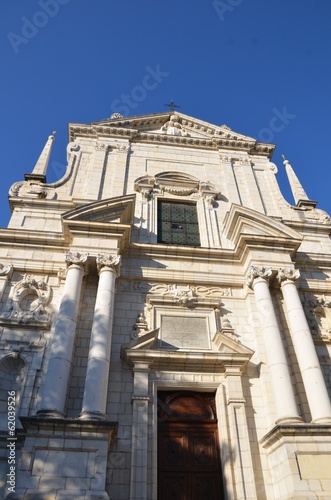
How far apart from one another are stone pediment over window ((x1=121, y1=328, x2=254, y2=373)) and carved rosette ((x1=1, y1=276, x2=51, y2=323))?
2.55 m

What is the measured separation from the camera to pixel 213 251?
1300 centimetres

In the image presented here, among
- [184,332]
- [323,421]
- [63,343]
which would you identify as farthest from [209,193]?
[323,421]

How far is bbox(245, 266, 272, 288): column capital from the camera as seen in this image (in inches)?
471

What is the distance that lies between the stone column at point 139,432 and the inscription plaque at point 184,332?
114 cm

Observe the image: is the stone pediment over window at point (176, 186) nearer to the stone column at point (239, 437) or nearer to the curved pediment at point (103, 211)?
the curved pediment at point (103, 211)

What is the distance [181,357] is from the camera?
10.6 metres

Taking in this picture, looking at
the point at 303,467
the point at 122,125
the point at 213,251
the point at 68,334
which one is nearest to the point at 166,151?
the point at 122,125

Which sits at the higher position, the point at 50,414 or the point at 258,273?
the point at 258,273

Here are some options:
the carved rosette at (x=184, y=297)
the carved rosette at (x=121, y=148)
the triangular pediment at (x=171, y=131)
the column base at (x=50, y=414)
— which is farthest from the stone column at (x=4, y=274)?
the triangular pediment at (x=171, y=131)

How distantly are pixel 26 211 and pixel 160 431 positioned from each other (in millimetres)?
8415

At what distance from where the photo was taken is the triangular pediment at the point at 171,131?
17625 millimetres

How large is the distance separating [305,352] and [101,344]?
5145 mm

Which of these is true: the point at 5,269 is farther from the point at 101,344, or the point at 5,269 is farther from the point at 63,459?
the point at 63,459

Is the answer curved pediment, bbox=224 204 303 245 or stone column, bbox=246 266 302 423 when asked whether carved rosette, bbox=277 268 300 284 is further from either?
curved pediment, bbox=224 204 303 245
